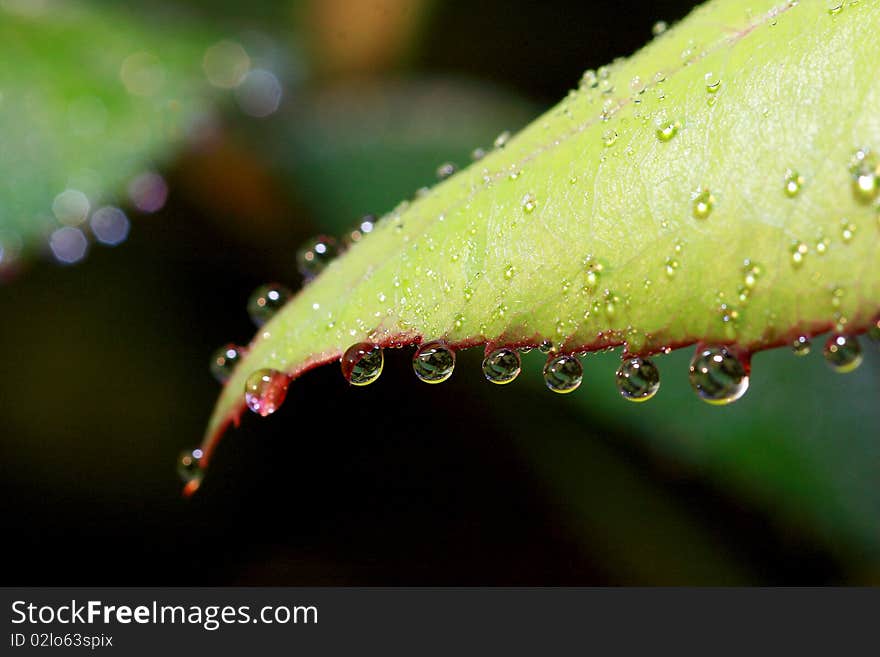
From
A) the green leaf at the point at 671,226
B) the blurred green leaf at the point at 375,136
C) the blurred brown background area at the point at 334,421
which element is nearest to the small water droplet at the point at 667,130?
the green leaf at the point at 671,226

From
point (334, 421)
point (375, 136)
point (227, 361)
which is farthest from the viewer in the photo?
point (375, 136)

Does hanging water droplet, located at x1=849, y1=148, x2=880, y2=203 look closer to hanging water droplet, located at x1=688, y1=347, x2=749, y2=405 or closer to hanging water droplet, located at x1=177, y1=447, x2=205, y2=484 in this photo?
hanging water droplet, located at x1=688, y1=347, x2=749, y2=405

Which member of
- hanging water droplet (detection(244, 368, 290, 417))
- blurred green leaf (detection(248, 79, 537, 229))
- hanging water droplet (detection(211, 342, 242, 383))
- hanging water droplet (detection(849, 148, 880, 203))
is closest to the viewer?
hanging water droplet (detection(849, 148, 880, 203))

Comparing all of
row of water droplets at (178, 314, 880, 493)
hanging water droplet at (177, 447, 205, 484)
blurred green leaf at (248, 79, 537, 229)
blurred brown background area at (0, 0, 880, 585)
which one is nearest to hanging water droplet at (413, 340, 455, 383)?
row of water droplets at (178, 314, 880, 493)

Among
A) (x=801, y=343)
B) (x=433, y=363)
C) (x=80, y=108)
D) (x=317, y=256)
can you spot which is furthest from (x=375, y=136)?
(x=801, y=343)

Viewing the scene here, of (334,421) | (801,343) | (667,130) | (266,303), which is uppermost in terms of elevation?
(334,421)

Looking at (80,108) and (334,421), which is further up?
(80,108)

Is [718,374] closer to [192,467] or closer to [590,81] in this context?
[590,81]

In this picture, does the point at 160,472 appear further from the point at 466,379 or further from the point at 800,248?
the point at 800,248
